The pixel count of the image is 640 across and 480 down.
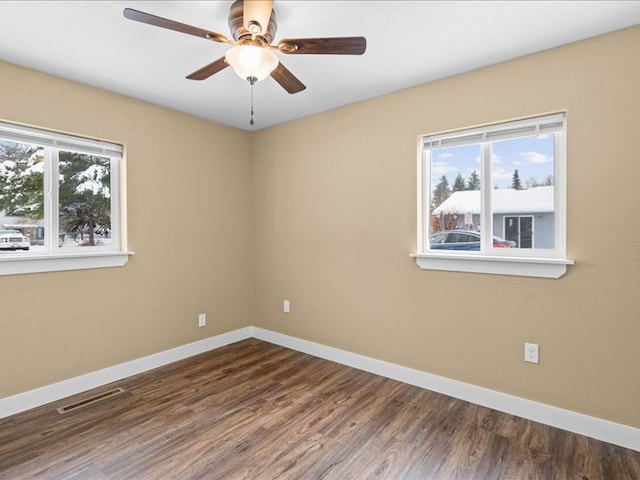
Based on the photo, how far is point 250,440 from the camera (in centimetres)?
208

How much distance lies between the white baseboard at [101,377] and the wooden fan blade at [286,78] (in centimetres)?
259

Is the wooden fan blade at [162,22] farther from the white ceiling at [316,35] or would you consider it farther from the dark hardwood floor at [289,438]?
the dark hardwood floor at [289,438]

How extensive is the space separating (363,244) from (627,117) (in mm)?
1930

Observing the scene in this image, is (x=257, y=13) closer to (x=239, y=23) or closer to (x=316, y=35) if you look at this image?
(x=239, y=23)

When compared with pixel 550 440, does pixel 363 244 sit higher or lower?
higher

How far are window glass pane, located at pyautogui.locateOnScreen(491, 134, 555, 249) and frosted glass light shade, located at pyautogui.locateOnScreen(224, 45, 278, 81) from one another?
68.7 inches

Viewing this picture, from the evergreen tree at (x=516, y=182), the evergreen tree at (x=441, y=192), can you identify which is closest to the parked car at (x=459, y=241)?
the evergreen tree at (x=441, y=192)

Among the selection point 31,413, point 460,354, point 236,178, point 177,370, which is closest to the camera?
point 31,413

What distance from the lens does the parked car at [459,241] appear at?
249 cm

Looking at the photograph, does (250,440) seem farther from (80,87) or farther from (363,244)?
(80,87)

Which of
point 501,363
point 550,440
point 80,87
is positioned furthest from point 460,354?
point 80,87

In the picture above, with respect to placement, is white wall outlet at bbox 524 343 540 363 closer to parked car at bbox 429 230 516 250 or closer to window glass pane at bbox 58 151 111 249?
parked car at bbox 429 230 516 250

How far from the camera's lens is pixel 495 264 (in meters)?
2.40

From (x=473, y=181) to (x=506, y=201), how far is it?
0.93 feet
